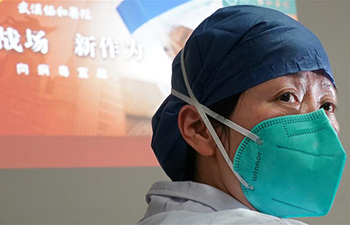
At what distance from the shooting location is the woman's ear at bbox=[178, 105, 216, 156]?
1120 millimetres

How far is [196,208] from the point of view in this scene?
1.06 metres

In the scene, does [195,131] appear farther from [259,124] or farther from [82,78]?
[82,78]

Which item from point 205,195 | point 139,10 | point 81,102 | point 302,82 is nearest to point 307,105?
point 302,82

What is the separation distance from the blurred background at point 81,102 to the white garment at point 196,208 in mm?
1177

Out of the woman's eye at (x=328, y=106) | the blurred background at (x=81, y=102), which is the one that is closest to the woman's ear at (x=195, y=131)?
the woman's eye at (x=328, y=106)

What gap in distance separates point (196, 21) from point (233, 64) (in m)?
1.50

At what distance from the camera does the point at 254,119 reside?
1.08 metres

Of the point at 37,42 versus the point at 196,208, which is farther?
the point at 37,42

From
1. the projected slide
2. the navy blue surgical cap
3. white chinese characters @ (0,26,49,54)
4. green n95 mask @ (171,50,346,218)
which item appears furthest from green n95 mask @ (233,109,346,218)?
white chinese characters @ (0,26,49,54)

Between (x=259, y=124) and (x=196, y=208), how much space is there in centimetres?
22

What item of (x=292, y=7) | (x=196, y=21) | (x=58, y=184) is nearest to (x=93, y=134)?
(x=58, y=184)

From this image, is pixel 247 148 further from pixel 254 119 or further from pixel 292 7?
pixel 292 7

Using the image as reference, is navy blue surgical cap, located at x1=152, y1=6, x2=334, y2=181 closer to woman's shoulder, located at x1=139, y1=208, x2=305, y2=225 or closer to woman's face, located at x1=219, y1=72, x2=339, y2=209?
woman's face, located at x1=219, y1=72, x2=339, y2=209

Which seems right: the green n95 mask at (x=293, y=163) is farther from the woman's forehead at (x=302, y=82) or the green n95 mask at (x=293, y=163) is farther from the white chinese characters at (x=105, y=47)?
the white chinese characters at (x=105, y=47)
